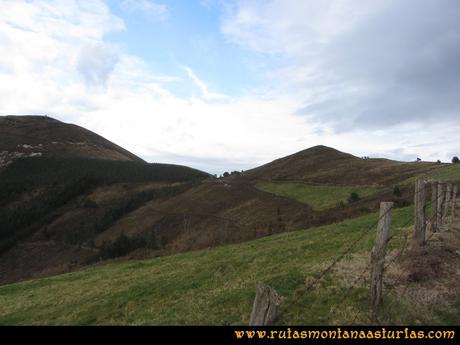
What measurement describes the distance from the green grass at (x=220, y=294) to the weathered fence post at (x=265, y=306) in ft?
16.3

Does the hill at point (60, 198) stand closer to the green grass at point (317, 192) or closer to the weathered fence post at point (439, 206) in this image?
the green grass at point (317, 192)

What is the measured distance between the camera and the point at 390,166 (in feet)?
267

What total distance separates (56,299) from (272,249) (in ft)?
44.6

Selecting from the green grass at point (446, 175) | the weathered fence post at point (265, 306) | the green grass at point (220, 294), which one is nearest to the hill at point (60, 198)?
the green grass at point (220, 294)

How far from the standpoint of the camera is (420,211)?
1431 centimetres

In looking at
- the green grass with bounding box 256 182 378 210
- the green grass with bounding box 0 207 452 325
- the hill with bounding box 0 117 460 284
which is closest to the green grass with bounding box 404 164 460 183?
the hill with bounding box 0 117 460 284

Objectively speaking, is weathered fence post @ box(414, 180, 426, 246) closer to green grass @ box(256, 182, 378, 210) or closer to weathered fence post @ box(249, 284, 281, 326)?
weathered fence post @ box(249, 284, 281, 326)

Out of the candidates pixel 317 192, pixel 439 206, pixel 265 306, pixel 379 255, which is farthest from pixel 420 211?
pixel 317 192

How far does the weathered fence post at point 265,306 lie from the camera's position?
6.31m

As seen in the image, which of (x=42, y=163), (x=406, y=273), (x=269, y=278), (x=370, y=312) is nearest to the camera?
(x=370, y=312)

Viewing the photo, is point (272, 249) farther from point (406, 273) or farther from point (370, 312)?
point (370, 312)

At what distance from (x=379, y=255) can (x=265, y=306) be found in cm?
494
